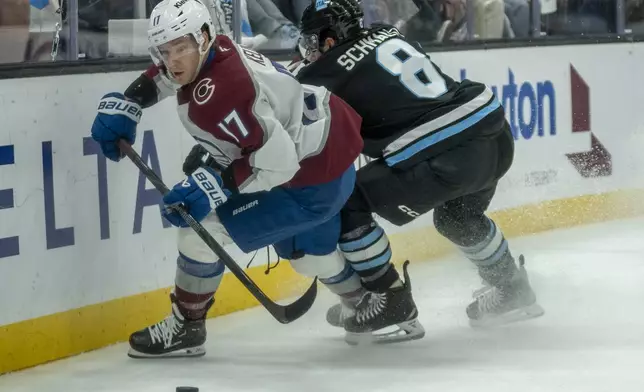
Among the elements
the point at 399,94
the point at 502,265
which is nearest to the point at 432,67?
the point at 399,94

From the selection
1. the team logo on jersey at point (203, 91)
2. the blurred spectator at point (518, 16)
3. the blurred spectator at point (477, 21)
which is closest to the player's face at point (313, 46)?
the team logo on jersey at point (203, 91)

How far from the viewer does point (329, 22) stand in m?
3.95

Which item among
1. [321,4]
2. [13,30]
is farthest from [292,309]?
[13,30]

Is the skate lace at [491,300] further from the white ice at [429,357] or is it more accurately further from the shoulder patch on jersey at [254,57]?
the shoulder patch on jersey at [254,57]

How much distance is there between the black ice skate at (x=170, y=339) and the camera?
12.8ft

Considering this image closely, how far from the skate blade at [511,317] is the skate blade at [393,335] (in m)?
0.28

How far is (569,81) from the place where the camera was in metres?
6.43

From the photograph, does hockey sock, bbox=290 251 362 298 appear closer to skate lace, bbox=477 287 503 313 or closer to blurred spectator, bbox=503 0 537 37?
skate lace, bbox=477 287 503 313

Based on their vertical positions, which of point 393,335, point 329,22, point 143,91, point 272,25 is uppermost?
point 329,22

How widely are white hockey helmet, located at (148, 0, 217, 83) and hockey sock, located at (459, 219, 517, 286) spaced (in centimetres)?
118

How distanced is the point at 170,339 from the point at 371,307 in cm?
60

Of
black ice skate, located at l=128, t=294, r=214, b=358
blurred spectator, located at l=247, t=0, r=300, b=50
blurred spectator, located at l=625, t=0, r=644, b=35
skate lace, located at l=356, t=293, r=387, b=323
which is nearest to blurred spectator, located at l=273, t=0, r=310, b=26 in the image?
blurred spectator, located at l=247, t=0, r=300, b=50

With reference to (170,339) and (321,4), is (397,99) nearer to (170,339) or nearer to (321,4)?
(321,4)

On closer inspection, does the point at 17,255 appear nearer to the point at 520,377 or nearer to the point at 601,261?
the point at 520,377
